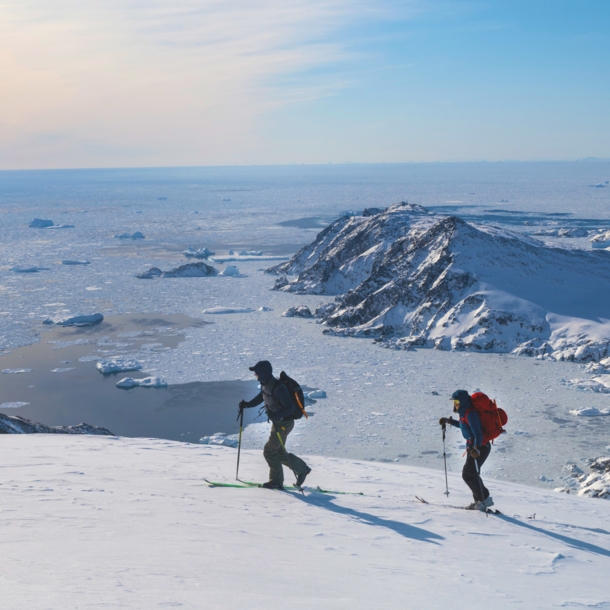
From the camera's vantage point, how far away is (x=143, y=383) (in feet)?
64.1

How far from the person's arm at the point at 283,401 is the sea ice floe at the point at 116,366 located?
1452cm

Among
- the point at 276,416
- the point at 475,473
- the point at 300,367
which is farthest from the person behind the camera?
the point at 300,367

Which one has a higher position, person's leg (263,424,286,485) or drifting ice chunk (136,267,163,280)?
drifting ice chunk (136,267,163,280)

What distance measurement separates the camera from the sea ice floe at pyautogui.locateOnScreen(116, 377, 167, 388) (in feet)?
63.6

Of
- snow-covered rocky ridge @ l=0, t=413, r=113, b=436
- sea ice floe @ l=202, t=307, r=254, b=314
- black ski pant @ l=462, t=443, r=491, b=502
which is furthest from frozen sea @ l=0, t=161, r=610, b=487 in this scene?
black ski pant @ l=462, t=443, r=491, b=502

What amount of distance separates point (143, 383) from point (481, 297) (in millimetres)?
14375

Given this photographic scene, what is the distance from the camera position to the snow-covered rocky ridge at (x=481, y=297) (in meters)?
23.8

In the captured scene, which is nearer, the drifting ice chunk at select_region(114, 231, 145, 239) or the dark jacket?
the dark jacket

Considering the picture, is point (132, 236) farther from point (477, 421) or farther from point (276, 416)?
point (477, 421)

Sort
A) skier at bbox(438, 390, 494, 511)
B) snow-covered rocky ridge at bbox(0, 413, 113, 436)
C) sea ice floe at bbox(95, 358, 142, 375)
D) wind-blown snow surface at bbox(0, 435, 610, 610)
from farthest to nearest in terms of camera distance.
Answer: sea ice floe at bbox(95, 358, 142, 375) → snow-covered rocky ridge at bbox(0, 413, 113, 436) → skier at bbox(438, 390, 494, 511) → wind-blown snow surface at bbox(0, 435, 610, 610)

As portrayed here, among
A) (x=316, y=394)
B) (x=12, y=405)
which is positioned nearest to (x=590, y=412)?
(x=316, y=394)

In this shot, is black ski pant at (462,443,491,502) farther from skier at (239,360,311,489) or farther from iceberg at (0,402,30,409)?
iceberg at (0,402,30,409)

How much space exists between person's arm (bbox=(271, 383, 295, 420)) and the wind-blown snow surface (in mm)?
1047

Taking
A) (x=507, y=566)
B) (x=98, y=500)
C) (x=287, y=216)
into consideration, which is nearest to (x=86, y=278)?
(x=98, y=500)
